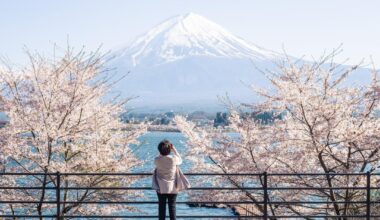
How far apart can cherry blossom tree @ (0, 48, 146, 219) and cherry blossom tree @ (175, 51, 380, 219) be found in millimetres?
1804

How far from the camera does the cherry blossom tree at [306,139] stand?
12.1 metres

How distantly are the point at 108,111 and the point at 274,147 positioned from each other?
3.64m

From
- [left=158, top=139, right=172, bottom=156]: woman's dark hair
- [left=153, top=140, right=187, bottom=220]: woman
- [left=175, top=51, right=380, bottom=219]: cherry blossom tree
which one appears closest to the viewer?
[left=158, top=139, right=172, bottom=156]: woman's dark hair

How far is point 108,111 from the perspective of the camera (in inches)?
536

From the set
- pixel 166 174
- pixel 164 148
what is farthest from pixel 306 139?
pixel 164 148

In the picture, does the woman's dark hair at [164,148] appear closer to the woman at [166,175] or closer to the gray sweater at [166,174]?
the woman at [166,175]

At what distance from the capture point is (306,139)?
40.8 ft

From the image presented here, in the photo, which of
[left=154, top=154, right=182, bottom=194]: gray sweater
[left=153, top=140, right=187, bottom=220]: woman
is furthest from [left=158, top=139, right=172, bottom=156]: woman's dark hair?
[left=154, top=154, right=182, bottom=194]: gray sweater

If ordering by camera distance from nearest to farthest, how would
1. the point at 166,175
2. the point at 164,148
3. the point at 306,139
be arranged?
the point at 164,148 → the point at 166,175 → the point at 306,139

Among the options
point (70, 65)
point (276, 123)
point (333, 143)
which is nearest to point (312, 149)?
point (333, 143)

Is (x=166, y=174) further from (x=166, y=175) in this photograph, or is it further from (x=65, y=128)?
(x=65, y=128)

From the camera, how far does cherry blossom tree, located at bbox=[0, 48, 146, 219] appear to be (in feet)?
41.9

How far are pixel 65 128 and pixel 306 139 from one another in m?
4.90

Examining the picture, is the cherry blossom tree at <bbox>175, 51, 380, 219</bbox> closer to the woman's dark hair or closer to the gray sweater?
the gray sweater
